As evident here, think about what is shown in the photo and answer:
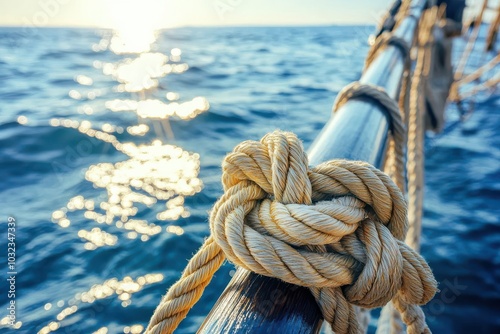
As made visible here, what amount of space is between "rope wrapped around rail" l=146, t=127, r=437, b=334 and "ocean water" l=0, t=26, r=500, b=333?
81.5 inches

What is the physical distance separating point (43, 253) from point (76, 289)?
20.6 inches

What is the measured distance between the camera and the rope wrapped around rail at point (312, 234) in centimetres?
66

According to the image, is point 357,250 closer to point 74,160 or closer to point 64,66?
point 74,160

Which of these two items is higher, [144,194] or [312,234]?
[312,234]

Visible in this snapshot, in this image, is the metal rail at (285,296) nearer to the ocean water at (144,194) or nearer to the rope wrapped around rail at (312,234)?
the rope wrapped around rail at (312,234)

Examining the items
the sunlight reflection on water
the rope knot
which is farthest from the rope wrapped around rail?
the sunlight reflection on water

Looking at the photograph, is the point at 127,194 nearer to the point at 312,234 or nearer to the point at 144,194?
the point at 144,194

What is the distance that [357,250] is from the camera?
715 millimetres

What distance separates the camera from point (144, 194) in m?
3.80

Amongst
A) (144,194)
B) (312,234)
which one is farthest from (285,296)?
(144,194)

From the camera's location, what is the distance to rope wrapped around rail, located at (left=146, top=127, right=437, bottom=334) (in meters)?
0.66

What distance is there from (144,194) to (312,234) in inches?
131

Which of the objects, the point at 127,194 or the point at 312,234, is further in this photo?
the point at 127,194

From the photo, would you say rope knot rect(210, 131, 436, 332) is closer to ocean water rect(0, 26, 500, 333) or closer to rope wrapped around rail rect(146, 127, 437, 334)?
rope wrapped around rail rect(146, 127, 437, 334)
